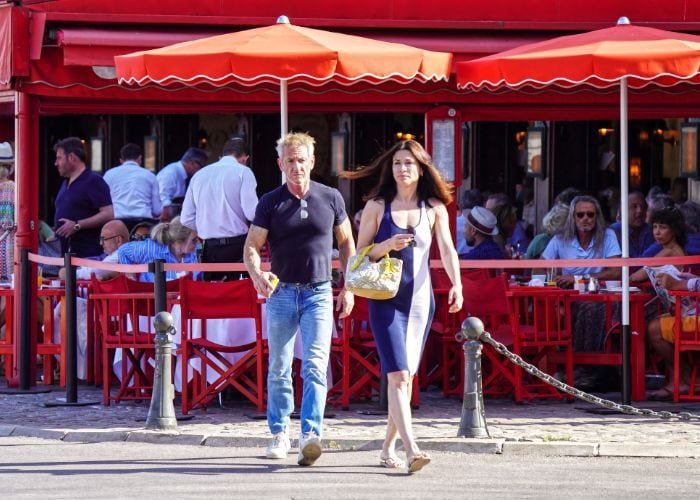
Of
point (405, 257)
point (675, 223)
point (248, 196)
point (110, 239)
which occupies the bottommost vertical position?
point (405, 257)

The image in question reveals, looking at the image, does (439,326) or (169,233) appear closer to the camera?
(439,326)

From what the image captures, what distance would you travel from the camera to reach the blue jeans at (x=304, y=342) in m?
9.19

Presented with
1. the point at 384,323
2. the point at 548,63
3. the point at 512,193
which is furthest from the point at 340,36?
the point at 512,193

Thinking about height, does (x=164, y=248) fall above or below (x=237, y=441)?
above

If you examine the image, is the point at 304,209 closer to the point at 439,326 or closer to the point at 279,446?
the point at 279,446

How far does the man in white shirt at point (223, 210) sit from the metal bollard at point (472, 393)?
3.14m

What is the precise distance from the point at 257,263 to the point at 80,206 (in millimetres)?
5234

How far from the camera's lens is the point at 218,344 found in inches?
451

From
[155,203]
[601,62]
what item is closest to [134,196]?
[155,203]

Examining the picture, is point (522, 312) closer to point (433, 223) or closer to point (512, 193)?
point (433, 223)

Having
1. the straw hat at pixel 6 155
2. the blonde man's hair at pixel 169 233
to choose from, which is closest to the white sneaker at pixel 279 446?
the blonde man's hair at pixel 169 233

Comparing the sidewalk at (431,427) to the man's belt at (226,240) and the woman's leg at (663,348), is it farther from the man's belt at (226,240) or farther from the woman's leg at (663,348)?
the man's belt at (226,240)

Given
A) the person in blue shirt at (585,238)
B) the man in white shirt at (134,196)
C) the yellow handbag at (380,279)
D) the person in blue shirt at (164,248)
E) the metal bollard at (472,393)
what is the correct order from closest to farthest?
the yellow handbag at (380,279) < the metal bollard at (472,393) < the person in blue shirt at (164,248) < the person in blue shirt at (585,238) < the man in white shirt at (134,196)

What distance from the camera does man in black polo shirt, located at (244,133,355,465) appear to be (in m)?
9.23
